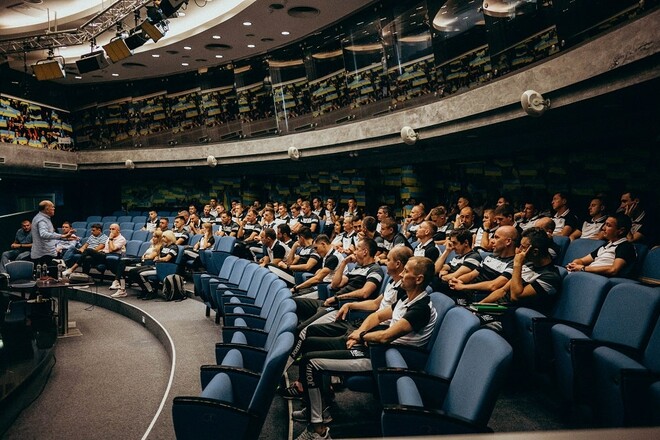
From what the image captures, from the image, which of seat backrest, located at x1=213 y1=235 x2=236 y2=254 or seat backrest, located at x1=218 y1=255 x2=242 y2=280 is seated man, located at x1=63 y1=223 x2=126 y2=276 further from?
seat backrest, located at x1=218 y1=255 x2=242 y2=280

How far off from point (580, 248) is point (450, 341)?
8.40 ft

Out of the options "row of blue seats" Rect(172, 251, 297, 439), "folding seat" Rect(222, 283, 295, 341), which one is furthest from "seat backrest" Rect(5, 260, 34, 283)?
"row of blue seats" Rect(172, 251, 297, 439)

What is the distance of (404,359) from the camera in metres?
2.44

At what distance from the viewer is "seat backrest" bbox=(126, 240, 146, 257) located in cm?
805

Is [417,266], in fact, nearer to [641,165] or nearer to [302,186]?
[641,165]

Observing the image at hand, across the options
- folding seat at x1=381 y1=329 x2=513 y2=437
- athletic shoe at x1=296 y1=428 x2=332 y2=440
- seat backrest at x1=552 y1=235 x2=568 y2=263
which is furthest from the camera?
seat backrest at x1=552 y1=235 x2=568 y2=263

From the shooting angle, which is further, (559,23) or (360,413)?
(559,23)

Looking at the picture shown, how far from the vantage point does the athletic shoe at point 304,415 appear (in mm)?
2490

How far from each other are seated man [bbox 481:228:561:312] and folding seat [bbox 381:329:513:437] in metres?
1.17

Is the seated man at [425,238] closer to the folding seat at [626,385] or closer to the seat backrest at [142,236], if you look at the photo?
the folding seat at [626,385]

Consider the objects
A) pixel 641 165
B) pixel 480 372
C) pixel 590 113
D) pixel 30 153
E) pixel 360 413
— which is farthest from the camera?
pixel 30 153

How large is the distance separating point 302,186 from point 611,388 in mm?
9639

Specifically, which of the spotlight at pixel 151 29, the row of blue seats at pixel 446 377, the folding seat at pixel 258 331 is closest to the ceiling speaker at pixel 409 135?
the folding seat at pixel 258 331

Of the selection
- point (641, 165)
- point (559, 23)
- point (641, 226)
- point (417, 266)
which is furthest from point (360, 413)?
point (641, 165)
